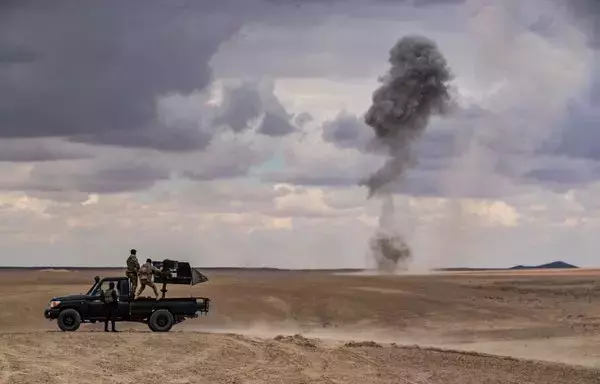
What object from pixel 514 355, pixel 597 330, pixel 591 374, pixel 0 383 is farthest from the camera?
pixel 597 330

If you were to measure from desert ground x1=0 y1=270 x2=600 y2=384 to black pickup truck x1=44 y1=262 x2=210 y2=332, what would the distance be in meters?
0.64

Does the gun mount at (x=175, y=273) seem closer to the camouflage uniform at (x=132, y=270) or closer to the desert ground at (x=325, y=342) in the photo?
the camouflage uniform at (x=132, y=270)

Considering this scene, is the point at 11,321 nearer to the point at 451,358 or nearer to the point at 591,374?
the point at 451,358

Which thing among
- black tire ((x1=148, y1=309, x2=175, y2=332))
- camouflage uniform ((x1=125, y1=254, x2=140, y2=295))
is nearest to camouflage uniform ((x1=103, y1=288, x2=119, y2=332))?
camouflage uniform ((x1=125, y1=254, x2=140, y2=295))

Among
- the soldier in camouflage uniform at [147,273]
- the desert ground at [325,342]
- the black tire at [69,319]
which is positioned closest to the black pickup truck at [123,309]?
the black tire at [69,319]

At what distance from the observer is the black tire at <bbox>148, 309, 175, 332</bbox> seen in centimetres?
3297

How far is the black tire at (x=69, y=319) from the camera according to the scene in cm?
3278

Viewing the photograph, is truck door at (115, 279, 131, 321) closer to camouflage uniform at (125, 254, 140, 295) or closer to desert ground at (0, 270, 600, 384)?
camouflage uniform at (125, 254, 140, 295)

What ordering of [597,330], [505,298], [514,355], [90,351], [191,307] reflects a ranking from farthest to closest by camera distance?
[505,298]
[597,330]
[514,355]
[191,307]
[90,351]

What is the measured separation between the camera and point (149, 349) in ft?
95.1

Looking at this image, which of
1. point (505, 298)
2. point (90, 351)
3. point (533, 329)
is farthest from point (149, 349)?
point (505, 298)

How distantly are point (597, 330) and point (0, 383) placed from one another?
29.3m

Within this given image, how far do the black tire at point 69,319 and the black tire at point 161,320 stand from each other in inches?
97.2

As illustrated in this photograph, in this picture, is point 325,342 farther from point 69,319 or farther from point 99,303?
point 69,319
